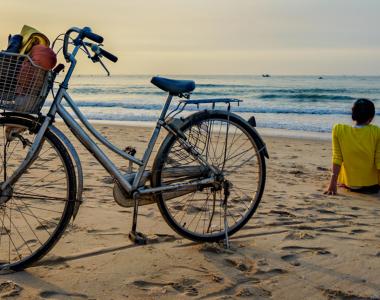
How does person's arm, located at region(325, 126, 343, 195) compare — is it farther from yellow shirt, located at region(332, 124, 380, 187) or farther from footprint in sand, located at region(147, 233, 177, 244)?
footprint in sand, located at region(147, 233, 177, 244)

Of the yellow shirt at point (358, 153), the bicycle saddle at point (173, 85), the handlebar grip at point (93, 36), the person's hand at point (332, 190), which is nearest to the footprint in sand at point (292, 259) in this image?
the bicycle saddle at point (173, 85)

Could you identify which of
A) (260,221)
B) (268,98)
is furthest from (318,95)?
(260,221)

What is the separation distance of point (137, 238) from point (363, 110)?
3040 mm

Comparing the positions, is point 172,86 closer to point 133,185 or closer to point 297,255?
point 133,185

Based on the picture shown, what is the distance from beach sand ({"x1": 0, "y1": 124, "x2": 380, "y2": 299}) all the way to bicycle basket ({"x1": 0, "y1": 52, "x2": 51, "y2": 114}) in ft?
3.43

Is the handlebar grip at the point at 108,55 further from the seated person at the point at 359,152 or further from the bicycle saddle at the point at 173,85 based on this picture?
the seated person at the point at 359,152

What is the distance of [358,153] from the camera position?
17.9 ft

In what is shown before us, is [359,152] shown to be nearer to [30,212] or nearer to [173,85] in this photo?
[173,85]

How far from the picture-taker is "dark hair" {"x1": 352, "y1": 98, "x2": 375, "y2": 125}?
17.8 ft

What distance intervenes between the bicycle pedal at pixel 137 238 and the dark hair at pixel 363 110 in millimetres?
2929

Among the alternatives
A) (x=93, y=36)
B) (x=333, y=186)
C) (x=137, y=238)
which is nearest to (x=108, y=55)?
(x=93, y=36)

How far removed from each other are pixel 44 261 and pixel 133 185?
76 cm

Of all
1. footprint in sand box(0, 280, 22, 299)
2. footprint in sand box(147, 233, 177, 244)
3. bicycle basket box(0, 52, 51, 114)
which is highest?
bicycle basket box(0, 52, 51, 114)

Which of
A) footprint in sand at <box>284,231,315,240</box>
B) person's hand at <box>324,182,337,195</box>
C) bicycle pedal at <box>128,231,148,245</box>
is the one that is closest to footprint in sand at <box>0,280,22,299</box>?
bicycle pedal at <box>128,231,148,245</box>
